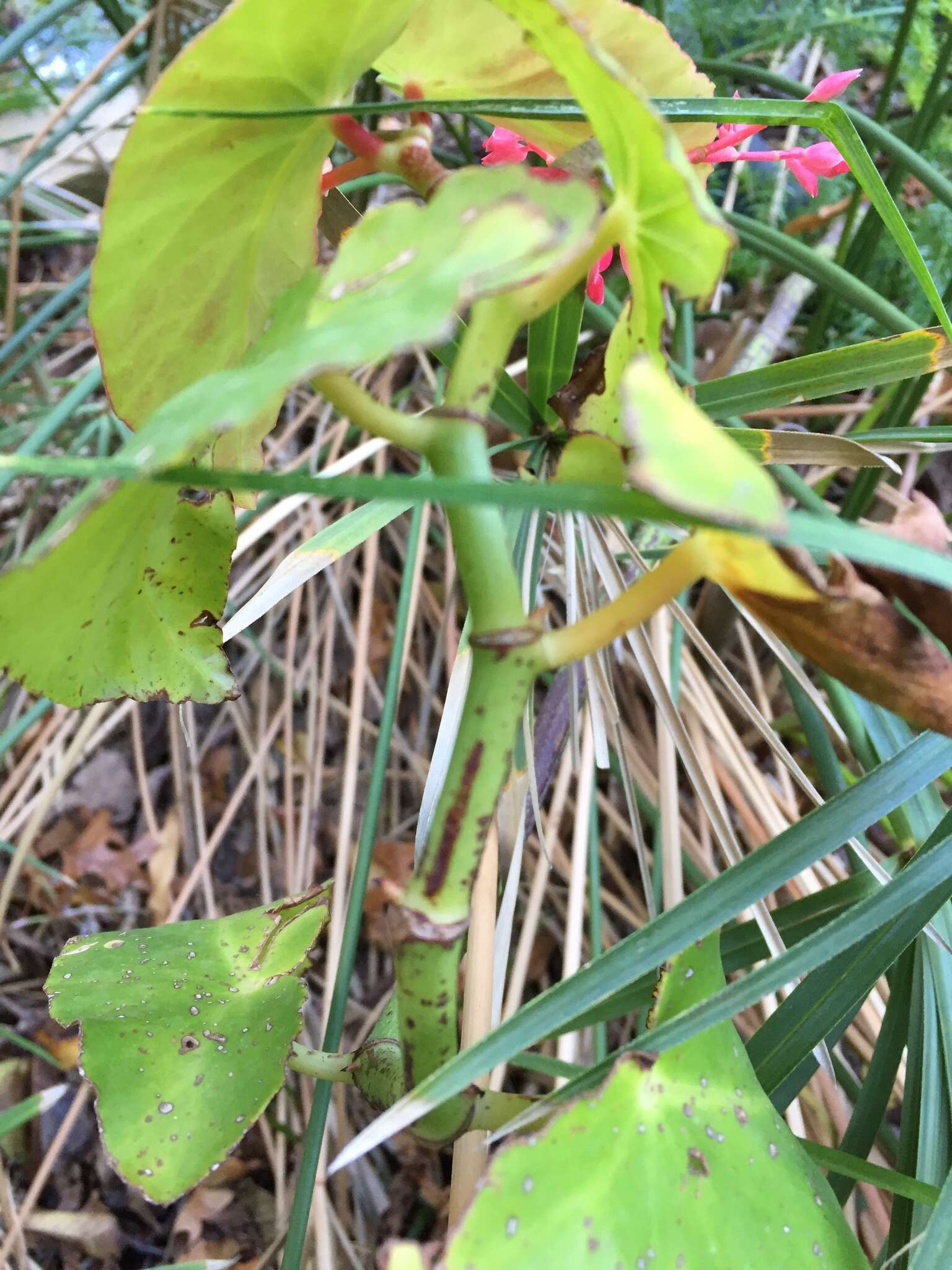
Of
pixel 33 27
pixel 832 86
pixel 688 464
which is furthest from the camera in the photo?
pixel 33 27

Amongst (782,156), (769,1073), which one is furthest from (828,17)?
(769,1073)

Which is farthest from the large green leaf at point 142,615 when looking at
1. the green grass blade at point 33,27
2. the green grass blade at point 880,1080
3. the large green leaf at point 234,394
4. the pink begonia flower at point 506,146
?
the green grass blade at point 33,27

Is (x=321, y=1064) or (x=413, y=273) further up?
(x=413, y=273)

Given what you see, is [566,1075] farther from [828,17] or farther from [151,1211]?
[828,17]

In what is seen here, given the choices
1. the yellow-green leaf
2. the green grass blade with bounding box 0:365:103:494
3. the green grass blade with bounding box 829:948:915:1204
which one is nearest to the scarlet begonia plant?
the yellow-green leaf

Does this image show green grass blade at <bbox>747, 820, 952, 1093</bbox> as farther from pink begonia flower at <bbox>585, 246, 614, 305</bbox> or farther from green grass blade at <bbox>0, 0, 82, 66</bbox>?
green grass blade at <bbox>0, 0, 82, 66</bbox>

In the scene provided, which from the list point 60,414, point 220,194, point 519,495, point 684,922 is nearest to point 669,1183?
point 684,922

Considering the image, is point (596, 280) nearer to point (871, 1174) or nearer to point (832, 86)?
point (832, 86)

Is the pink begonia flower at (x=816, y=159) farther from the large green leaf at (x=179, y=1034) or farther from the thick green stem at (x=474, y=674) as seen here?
the large green leaf at (x=179, y=1034)
